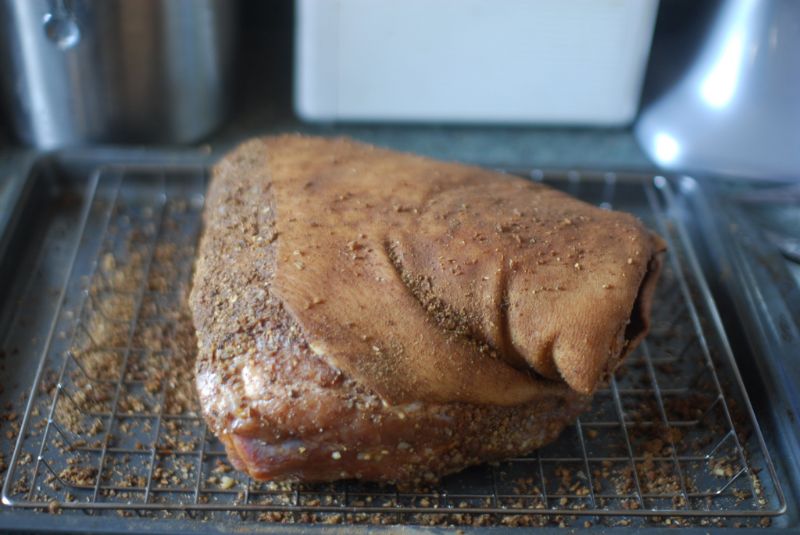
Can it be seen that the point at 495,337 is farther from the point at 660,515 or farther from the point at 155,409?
the point at 155,409

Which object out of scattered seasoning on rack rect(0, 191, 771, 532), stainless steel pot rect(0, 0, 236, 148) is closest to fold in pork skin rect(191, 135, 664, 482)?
scattered seasoning on rack rect(0, 191, 771, 532)

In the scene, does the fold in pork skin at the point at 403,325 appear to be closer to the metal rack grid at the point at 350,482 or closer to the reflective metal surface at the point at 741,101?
the metal rack grid at the point at 350,482

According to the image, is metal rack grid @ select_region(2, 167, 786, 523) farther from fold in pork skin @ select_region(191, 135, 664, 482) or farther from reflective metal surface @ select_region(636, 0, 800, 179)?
reflective metal surface @ select_region(636, 0, 800, 179)

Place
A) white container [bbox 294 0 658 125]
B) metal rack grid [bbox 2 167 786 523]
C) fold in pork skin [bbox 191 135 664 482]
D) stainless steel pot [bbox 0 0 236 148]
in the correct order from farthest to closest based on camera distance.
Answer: white container [bbox 294 0 658 125]
stainless steel pot [bbox 0 0 236 148]
metal rack grid [bbox 2 167 786 523]
fold in pork skin [bbox 191 135 664 482]

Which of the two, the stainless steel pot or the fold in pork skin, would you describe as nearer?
the fold in pork skin

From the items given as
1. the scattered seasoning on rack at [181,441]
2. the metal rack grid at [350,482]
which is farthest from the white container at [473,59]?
the scattered seasoning on rack at [181,441]

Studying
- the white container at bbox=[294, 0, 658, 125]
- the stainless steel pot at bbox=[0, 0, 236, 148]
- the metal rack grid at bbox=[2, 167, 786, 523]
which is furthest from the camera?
the white container at bbox=[294, 0, 658, 125]

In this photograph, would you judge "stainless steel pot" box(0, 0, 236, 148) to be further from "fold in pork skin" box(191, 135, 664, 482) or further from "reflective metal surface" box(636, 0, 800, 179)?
"reflective metal surface" box(636, 0, 800, 179)

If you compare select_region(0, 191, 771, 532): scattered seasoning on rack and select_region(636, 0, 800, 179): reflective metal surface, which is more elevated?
select_region(636, 0, 800, 179): reflective metal surface
